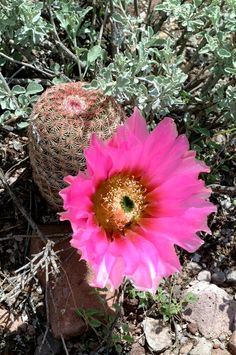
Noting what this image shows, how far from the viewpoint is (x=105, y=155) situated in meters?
2.11

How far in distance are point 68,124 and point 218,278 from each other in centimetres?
100

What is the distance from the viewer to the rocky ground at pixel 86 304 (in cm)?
268

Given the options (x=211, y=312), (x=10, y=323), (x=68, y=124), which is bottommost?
(x=10, y=323)

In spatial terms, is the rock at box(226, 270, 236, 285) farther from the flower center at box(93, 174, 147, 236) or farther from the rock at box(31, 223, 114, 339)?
the flower center at box(93, 174, 147, 236)

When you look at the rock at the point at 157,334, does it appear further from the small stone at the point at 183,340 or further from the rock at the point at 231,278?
the rock at the point at 231,278

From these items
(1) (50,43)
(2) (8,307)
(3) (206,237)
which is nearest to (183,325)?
(3) (206,237)

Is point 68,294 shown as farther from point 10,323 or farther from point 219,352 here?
point 219,352

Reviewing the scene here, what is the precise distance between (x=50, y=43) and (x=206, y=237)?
1.06 m

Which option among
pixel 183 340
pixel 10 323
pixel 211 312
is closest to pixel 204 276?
pixel 211 312

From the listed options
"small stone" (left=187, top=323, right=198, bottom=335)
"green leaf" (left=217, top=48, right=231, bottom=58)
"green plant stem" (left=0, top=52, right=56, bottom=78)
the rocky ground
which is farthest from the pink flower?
"green plant stem" (left=0, top=52, right=56, bottom=78)

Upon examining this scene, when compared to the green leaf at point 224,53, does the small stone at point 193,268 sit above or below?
below

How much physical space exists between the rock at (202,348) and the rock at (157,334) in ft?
0.32

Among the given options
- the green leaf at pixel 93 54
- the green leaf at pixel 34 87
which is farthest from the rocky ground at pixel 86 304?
the green leaf at pixel 93 54

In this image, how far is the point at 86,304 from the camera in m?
2.72
